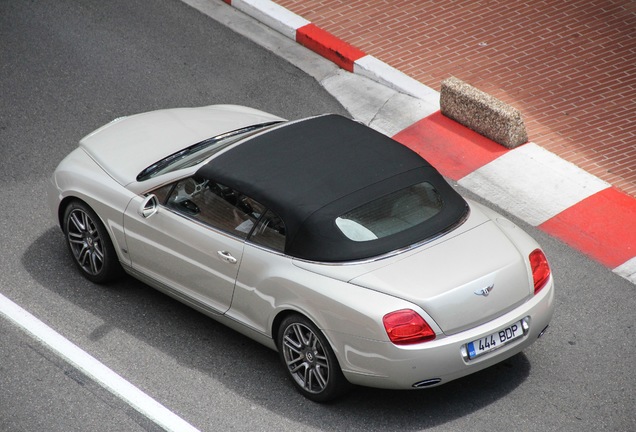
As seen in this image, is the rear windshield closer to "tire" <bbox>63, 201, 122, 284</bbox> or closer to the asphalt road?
the asphalt road

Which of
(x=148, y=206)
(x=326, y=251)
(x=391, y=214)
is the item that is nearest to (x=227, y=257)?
(x=326, y=251)

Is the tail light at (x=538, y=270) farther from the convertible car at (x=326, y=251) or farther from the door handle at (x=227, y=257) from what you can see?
the door handle at (x=227, y=257)

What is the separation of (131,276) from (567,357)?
3520mm

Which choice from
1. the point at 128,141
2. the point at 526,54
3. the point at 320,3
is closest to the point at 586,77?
the point at 526,54

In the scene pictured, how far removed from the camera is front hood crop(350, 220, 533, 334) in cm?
655

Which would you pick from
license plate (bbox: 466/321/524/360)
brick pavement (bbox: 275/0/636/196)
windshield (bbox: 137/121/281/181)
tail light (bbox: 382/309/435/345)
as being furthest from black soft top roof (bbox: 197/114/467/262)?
brick pavement (bbox: 275/0/636/196)

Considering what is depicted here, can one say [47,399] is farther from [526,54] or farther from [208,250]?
[526,54]

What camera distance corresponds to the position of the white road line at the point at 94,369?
6.86 metres

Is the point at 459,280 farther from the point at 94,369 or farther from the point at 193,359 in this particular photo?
the point at 94,369

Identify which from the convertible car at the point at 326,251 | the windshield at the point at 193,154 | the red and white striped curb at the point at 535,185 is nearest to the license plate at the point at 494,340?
the convertible car at the point at 326,251

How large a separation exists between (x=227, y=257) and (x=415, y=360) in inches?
62.3

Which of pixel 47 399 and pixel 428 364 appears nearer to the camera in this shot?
pixel 428 364

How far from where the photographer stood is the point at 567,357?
24.7 ft

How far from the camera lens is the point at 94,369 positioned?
7.33 m
